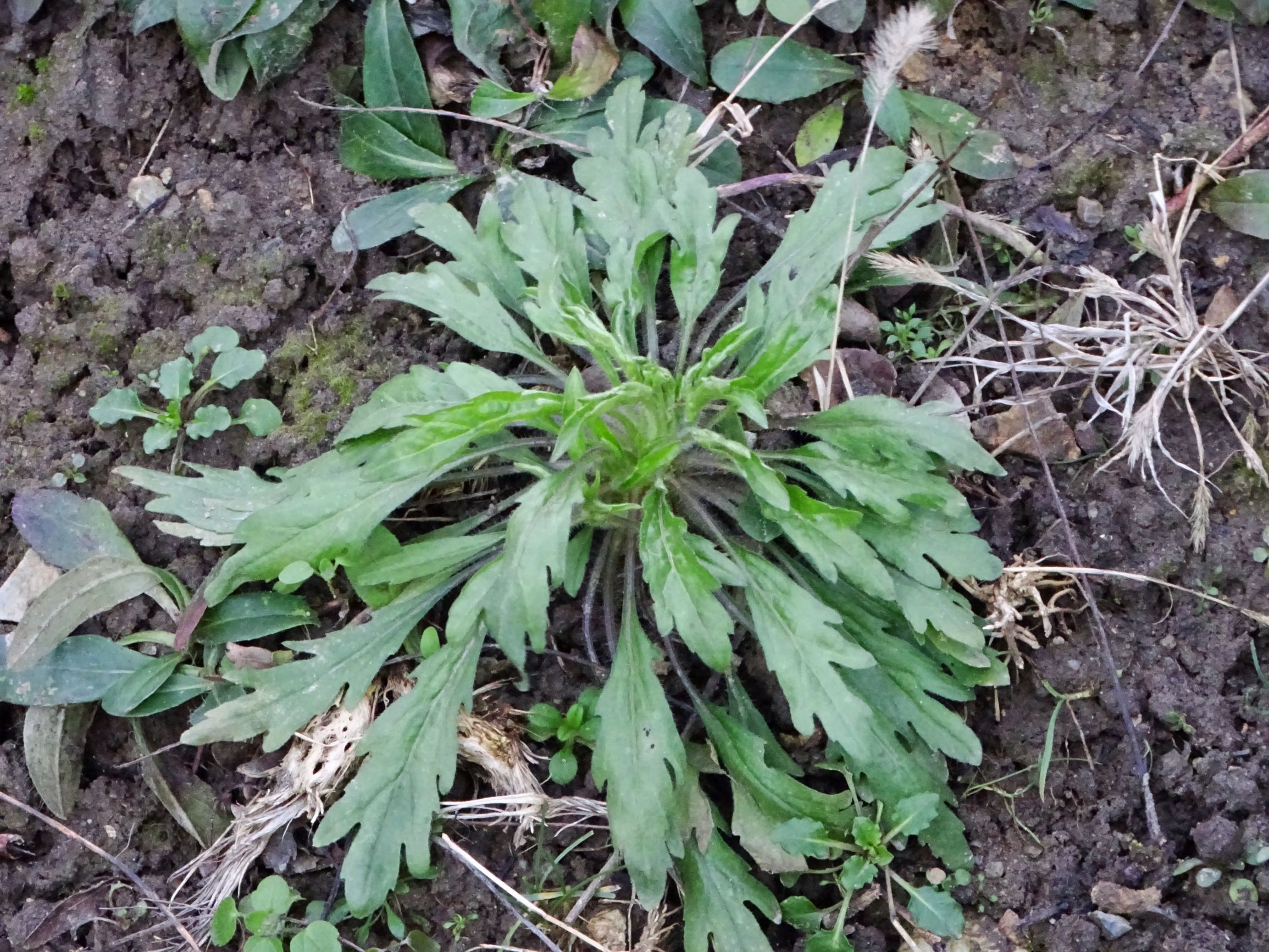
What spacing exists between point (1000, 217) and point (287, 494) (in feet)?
6.02

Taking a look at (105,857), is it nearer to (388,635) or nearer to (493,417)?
(388,635)

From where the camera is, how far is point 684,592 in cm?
189

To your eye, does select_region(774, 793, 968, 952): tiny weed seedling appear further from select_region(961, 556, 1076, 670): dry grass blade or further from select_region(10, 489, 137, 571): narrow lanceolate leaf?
select_region(10, 489, 137, 571): narrow lanceolate leaf

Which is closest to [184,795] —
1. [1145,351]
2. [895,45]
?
[895,45]

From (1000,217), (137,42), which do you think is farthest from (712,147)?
(137,42)

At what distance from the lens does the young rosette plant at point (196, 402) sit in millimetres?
2410

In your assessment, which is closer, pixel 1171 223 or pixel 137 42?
pixel 1171 223

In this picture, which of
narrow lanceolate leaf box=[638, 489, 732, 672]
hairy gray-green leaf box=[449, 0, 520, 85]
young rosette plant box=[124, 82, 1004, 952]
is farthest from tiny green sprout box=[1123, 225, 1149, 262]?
hairy gray-green leaf box=[449, 0, 520, 85]

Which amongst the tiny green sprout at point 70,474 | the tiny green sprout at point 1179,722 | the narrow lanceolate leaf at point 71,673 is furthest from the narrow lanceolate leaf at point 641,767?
the tiny green sprout at point 70,474

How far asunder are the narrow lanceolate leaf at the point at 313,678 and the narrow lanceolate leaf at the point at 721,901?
79 centimetres

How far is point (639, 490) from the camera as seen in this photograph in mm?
2201

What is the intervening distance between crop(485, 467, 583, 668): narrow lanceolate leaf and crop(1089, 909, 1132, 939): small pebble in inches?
50.9

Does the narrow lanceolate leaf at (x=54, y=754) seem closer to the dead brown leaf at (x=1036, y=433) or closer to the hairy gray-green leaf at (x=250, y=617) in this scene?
the hairy gray-green leaf at (x=250, y=617)

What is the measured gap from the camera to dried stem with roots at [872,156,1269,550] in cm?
229
